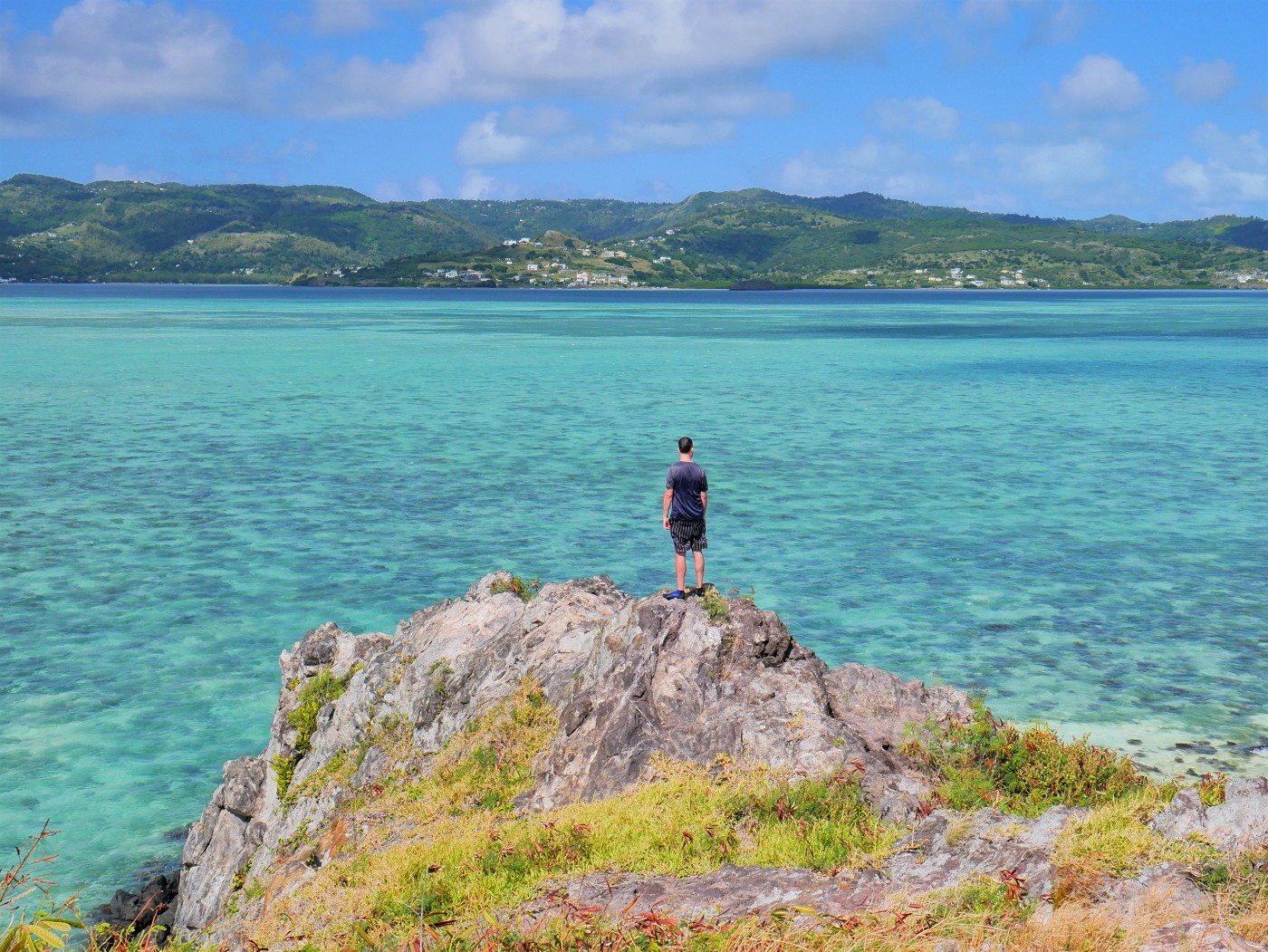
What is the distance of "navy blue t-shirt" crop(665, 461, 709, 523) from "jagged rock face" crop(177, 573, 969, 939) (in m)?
2.29

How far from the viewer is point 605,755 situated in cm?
1464

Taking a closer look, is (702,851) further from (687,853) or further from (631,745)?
(631,745)

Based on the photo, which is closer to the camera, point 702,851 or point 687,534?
point 702,851

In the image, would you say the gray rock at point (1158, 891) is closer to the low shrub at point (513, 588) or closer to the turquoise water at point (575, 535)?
the turquoise water at point (575, 535)

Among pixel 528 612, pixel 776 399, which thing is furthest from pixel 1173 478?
pixel 528 612

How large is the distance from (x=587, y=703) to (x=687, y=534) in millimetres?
4919

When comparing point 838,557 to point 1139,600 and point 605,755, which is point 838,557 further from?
point 605,755

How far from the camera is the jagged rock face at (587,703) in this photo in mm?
14461

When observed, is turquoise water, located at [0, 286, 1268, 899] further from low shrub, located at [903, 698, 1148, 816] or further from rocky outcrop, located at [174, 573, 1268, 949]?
low shrub, located at [903, 698, 1148, 816]

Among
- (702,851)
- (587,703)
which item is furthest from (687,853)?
(587,703)

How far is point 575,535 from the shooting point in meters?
37.6

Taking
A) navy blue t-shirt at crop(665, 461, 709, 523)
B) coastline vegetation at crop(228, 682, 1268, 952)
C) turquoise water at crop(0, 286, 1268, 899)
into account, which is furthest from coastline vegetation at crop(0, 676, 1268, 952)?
turquoise water at crop(0, 286, 1268, 899)

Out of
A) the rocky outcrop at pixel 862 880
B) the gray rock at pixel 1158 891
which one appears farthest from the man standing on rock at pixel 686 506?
the gray rock at pixel 1158 891

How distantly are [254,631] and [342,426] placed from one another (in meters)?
36.3
